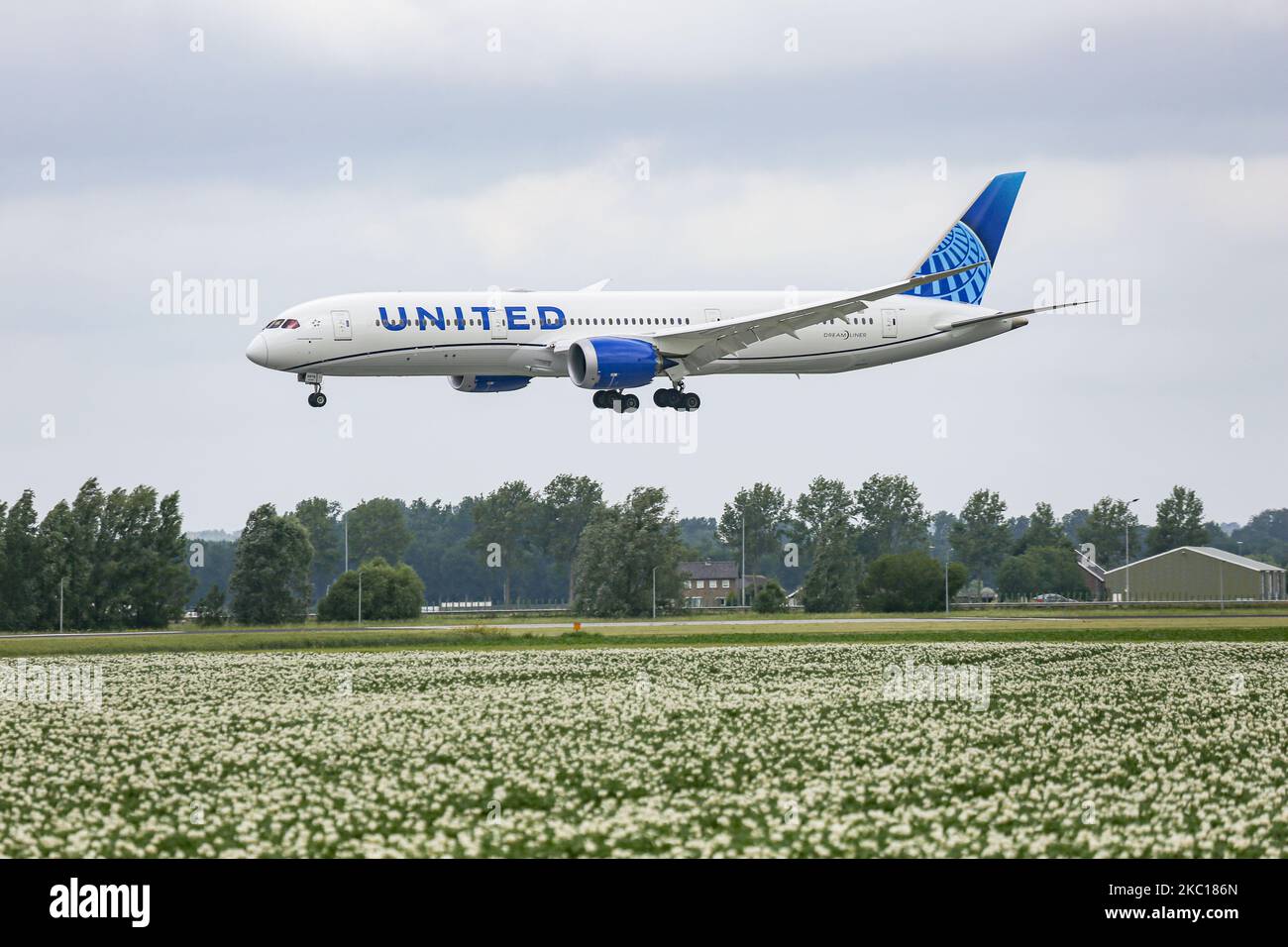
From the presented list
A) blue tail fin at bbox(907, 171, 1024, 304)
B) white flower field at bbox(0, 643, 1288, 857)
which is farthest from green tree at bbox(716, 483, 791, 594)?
white flower field at bbox(0, 643, 1288, 857)

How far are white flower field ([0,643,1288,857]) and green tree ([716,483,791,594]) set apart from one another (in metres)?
138

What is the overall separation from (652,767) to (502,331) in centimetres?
3978

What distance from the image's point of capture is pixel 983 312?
7438cm

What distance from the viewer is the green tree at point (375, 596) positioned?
87125 mm

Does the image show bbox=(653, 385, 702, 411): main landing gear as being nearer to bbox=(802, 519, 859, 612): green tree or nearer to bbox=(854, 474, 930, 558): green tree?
bbox=(802, 519, 859, 612): green tree

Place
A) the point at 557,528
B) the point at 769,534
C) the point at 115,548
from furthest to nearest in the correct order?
the point at 769,534, the point at 557,528, the point at 115,548

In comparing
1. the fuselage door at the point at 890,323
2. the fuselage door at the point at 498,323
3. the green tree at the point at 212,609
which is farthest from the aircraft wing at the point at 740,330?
the green tree at the point at 212,609

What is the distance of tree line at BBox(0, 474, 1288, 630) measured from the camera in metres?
92.6

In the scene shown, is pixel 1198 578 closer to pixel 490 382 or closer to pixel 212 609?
pixel 212 609

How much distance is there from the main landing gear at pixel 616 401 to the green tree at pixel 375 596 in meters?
27.3

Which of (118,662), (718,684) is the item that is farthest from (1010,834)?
(118,662)

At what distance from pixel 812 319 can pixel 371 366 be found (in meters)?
16.7

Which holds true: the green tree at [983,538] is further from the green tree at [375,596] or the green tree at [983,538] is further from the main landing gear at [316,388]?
the main landing gear at [316,388]

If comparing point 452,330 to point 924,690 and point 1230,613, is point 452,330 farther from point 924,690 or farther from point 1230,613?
point 1230,613
